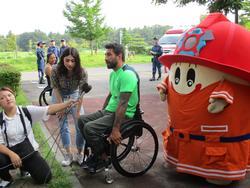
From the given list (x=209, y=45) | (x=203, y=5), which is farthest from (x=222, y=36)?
(x=203, y=5)

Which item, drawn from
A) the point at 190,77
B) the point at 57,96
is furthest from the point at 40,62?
the point at 190,77

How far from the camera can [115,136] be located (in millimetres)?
3820

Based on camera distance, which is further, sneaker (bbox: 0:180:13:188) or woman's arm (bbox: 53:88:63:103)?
woman's arm (bbox: 53:88:63:103)

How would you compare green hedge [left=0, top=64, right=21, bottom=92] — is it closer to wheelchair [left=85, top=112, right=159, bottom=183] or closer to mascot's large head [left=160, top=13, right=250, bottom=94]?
wheelchair [left=85, top=112, right=159, bottom=183]

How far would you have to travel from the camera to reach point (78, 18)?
98.9 feet

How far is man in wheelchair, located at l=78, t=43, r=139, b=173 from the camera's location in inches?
151

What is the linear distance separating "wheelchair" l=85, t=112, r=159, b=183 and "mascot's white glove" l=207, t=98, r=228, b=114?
36.9 inches

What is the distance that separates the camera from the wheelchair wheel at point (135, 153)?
4.07m

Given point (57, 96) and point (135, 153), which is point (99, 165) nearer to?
point (135, 153)

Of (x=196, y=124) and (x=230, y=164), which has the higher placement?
(x=196, y=124)

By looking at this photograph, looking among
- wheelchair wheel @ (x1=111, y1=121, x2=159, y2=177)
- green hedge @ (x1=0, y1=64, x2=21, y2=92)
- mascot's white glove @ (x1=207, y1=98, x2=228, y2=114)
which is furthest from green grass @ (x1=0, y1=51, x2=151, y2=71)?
mascot's white glove @ (x1=207, y1=98, x2=228, y2=114)

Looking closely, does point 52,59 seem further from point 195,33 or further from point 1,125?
point 195,33

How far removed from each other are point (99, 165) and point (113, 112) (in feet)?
2.27

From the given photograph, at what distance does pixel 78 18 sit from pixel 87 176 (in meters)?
27.4
